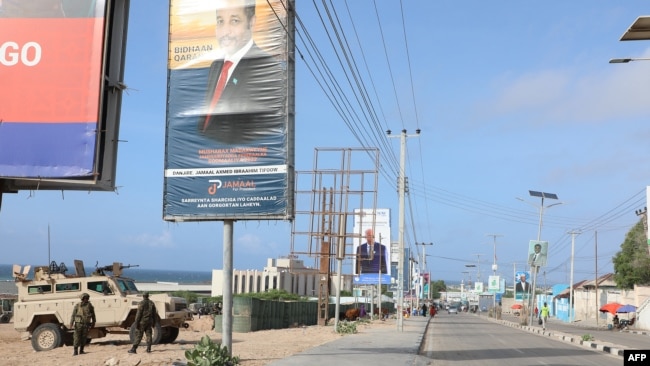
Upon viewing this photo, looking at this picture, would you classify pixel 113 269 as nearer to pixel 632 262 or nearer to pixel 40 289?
pixel 40 289

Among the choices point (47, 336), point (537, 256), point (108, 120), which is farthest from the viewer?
point (537, 256)

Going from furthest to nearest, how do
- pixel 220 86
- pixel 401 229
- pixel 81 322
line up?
1. pixel 401 229
2. pixel 81 322
3. pixel 220 86

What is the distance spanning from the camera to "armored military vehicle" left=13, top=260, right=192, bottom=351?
22703 millimetres

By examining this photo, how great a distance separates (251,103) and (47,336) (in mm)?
10349

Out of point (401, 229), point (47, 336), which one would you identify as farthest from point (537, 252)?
point (47, 336)

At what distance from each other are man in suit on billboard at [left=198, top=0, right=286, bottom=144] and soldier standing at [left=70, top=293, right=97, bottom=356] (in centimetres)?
641

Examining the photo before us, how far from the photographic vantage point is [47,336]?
22.4 metres

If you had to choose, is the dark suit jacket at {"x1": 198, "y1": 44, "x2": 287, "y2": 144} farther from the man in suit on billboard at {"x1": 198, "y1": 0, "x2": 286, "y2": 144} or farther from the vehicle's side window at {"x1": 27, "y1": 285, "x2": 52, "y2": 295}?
the vehicle's side window at {"x1": 27, "y1": 285, "x2": 52, "y2": 295}

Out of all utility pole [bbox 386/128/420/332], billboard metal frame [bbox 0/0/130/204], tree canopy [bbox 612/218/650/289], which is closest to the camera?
billboard metal frame [bbox 0/0/130/204]

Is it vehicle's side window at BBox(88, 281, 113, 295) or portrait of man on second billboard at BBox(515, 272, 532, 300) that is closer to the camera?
vehicle's side window at BBox(88, 281, 113, 295)

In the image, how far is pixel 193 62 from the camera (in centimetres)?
1830

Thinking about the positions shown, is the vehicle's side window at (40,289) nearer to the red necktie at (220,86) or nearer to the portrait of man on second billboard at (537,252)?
the red necktie at (220,86)

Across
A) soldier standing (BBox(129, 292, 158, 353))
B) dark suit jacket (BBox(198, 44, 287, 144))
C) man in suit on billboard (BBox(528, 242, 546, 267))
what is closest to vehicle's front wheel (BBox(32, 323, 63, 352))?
soldier standing (BBox(129, 292, 158, 353))

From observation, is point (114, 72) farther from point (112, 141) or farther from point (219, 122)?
point (219, 122)
